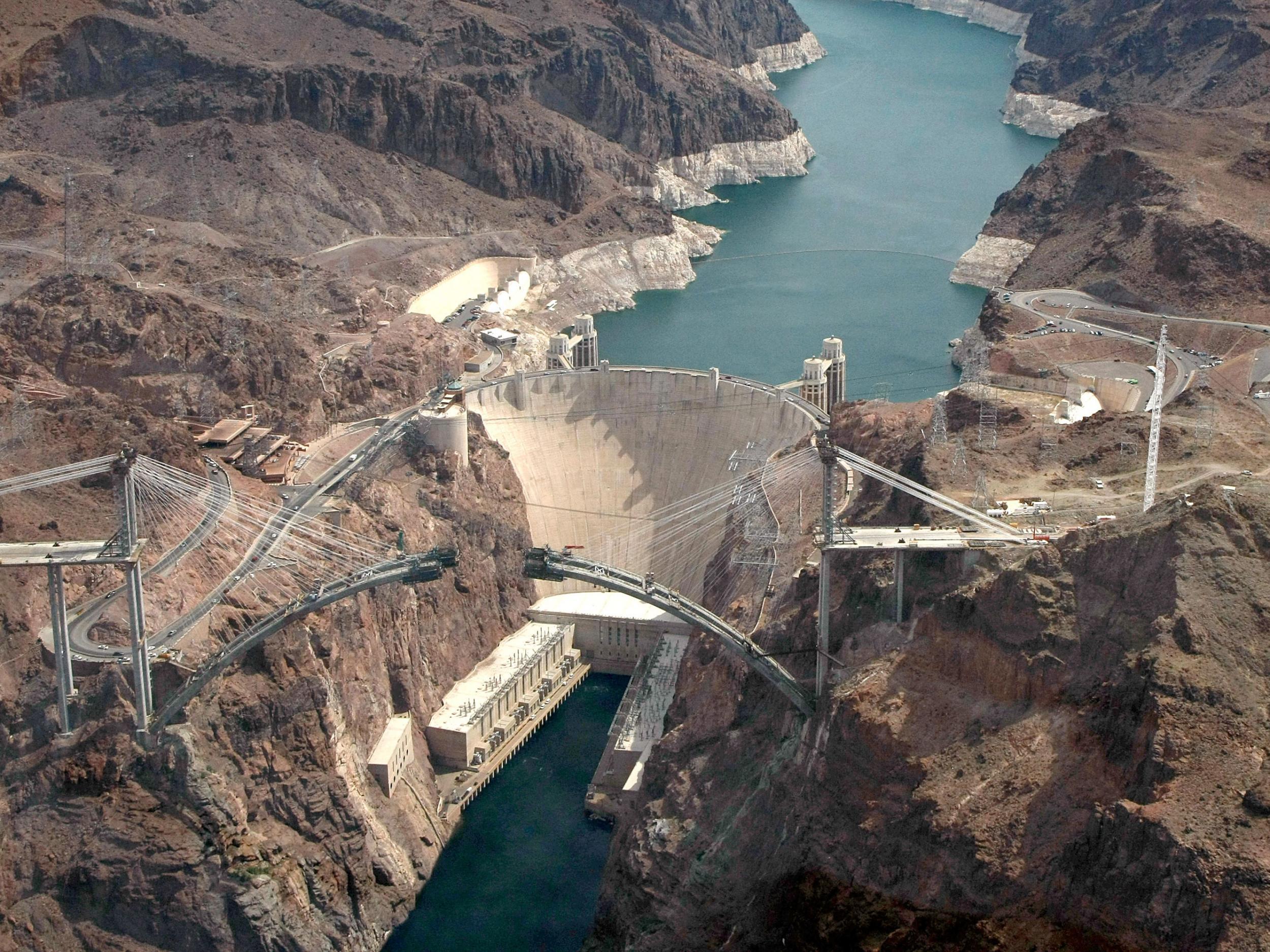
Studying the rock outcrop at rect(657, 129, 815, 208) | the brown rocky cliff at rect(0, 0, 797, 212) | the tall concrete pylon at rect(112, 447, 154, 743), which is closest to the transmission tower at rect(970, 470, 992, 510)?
the tall concrete pylon at rect(112, 447, 154, 743)

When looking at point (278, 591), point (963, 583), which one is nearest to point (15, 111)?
point (278, 591)

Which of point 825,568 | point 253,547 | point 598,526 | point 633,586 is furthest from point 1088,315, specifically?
point 253,547

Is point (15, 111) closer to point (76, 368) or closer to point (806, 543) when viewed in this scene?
point (76, 368)

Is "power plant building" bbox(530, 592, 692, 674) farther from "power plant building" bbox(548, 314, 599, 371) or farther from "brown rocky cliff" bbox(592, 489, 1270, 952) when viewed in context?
"power plant building" bbox(548, 314, 599, 371)

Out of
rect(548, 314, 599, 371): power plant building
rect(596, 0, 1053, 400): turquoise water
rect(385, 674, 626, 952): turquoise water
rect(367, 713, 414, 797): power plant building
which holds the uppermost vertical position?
rect(548, 314, 599, 371): power plant building

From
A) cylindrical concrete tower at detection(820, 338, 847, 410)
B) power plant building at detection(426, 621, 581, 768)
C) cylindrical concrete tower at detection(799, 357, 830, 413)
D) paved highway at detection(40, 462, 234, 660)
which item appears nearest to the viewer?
paved highway at detection(40, 462, 234, 660)

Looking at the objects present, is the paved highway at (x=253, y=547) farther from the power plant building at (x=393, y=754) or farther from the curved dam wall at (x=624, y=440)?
the power plant building at (x=393, y=754)
